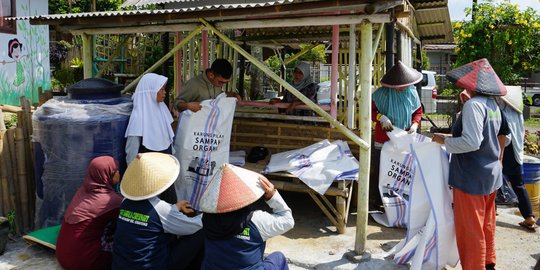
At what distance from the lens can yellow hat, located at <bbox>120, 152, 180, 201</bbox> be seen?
3273 millimetres

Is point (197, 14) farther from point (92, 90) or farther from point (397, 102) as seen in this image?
point (397, 102)

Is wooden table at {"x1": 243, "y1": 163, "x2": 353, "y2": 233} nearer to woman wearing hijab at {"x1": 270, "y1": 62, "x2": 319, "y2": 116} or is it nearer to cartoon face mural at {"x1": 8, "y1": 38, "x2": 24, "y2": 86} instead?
woman wearing hijab at {"x1": 270, "y1": 62, "x2": 319, "y2": 116}

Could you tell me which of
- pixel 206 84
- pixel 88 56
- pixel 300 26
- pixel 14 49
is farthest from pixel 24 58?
pixel 300 26

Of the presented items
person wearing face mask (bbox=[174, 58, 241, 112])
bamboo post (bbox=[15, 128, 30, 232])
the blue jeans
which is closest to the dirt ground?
bamboo post (bbox=[15, 128, 30, 232])

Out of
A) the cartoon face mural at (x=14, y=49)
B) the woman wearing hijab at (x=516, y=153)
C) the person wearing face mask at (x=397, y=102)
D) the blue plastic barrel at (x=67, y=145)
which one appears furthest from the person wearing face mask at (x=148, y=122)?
the cartoon face mural at (x=14, y=49)

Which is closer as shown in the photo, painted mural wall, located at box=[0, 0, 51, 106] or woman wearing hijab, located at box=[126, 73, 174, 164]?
woman wearing hijab, located at box=[126, 73, 174, 164]

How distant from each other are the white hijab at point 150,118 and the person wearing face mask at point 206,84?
0.51 meters

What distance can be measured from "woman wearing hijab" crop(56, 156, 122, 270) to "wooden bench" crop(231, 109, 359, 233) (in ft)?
5.95

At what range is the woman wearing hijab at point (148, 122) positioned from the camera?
4.39 meters

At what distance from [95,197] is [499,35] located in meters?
10.3

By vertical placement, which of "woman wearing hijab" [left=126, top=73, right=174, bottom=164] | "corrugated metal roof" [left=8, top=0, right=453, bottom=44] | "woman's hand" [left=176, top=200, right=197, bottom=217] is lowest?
"woman's hand" [left=176, top=200, right=197, bottom=217]

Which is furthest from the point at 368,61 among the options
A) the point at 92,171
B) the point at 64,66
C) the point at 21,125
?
the point at 64,66

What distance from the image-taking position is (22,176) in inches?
187

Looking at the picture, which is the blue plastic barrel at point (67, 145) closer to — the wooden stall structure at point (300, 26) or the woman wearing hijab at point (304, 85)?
the wooden stall structure at point (300, 26)
